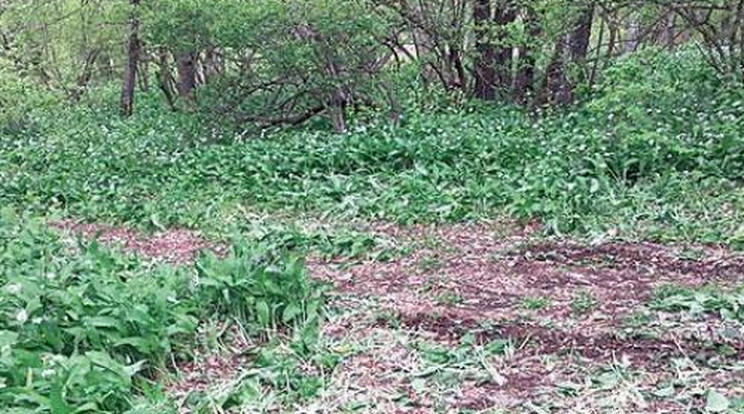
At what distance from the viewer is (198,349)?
12.8 ft

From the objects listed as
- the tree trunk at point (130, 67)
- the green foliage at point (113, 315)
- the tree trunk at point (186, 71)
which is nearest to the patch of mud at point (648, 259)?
the green foliage at point (113, 315)

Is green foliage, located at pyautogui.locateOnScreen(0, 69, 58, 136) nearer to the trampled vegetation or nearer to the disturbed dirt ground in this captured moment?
the trampled vegetation

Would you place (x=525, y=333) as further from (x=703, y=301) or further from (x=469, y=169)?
(x=469, y=169)

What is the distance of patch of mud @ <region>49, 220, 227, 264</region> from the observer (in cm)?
584

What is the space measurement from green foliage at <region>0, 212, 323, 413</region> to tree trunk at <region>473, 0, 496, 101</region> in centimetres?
685

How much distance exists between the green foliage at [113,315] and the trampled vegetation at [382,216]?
13mm

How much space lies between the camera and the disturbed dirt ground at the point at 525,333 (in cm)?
336

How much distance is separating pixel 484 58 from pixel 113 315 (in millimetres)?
8153

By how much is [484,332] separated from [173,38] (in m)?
7.04

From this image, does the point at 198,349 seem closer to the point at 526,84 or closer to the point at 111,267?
the point at 111,267

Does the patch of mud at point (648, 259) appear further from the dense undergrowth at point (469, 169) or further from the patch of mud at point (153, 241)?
the patch of mud at point (153, 241)

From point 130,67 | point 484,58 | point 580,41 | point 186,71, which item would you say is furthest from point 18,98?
point 580,41

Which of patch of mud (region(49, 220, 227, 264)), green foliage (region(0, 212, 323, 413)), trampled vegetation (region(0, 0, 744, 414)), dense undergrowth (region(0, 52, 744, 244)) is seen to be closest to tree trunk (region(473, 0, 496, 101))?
trampled vegetation (region(0, 0, 744, 414))

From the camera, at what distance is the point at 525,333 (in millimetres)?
3932
